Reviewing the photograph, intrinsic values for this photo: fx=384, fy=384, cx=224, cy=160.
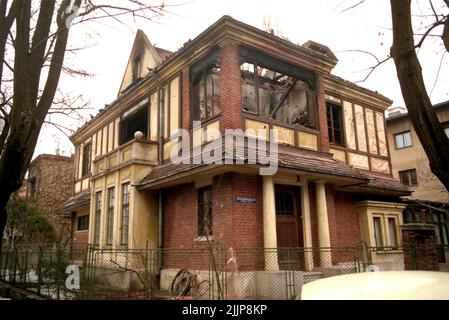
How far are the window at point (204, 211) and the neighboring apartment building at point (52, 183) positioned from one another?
1935cm

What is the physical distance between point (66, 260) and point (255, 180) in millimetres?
6039

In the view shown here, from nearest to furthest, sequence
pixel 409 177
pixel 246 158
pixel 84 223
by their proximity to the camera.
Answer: pixel 246 158 → pixel 84 223 → pixel 409 177

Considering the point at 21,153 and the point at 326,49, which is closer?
the point at 21,153

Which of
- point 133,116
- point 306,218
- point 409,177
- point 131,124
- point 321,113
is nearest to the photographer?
point 306,218

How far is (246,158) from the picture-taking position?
33.9ft

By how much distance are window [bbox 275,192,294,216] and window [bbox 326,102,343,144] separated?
430 cm

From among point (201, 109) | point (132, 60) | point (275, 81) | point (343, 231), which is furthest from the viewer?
point (132, 60)

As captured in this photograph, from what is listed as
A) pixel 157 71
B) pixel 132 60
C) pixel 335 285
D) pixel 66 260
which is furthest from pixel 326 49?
pixel 335 285

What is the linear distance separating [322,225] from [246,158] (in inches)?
161

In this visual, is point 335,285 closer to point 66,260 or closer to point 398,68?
point 398,68

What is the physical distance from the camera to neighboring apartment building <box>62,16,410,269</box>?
1147 centimetres

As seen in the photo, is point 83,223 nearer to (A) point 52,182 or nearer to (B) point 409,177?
(A) point 52,182

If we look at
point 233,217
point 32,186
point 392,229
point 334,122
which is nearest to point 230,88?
point 233,217

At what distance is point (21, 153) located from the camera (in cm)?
685
